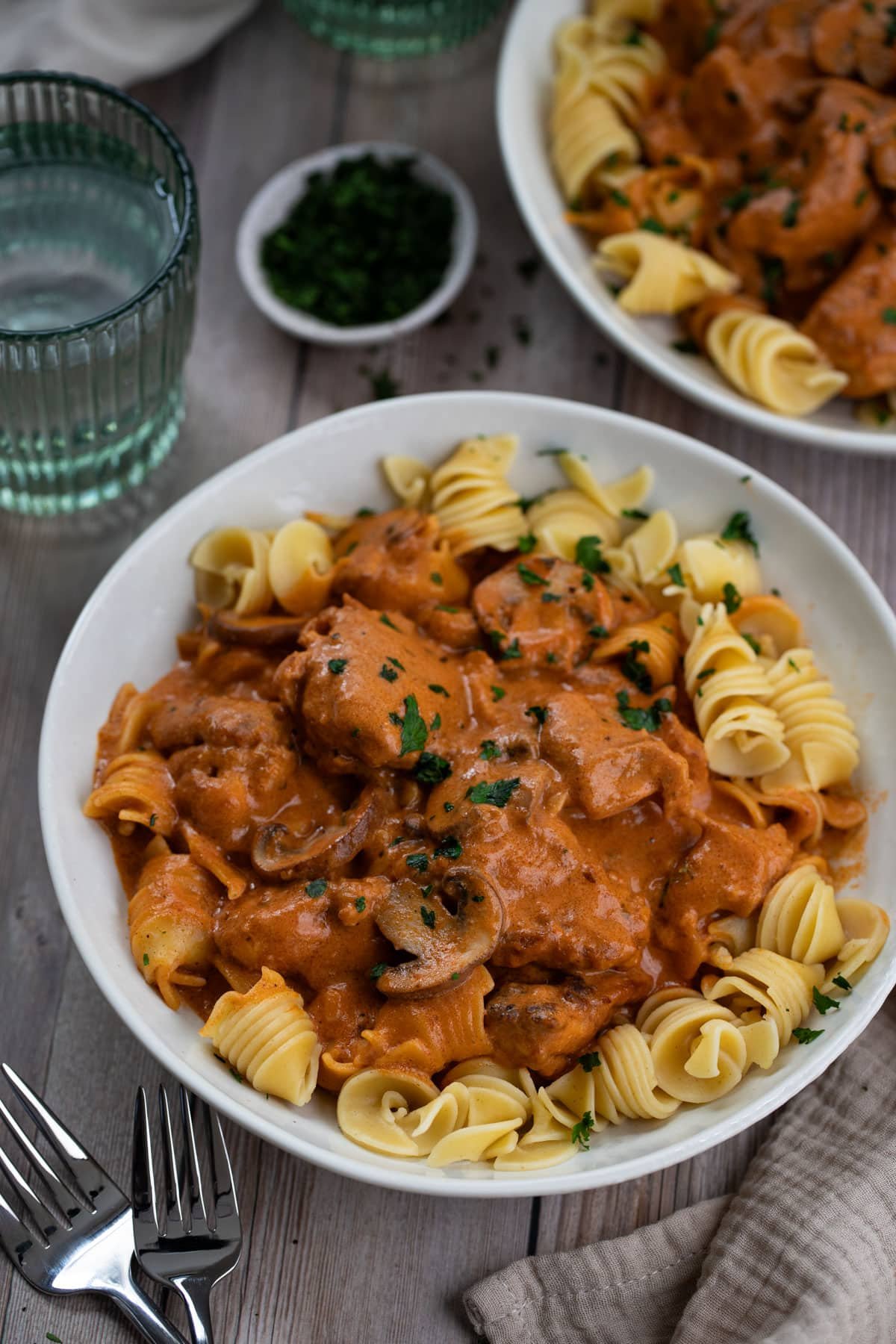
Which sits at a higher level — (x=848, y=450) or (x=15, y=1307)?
(x=848, y=450)

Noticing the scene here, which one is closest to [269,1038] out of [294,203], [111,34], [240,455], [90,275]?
[240,455]

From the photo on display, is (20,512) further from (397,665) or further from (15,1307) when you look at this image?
(15,1307)

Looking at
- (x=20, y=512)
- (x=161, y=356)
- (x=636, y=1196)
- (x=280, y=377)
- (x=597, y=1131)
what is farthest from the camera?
(x=280, y=377)

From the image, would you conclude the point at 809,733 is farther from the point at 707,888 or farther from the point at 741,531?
the point at 741,531

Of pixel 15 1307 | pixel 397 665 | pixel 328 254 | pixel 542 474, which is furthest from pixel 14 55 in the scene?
pixel 15 1307

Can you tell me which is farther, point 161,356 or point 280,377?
point 280,377

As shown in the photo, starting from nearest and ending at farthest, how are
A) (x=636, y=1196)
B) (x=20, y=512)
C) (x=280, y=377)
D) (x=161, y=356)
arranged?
(x=636, y=1196) → (x=161, y=356) → (x=20, y=512) → (x=280, y=377)

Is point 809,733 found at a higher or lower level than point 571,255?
lower

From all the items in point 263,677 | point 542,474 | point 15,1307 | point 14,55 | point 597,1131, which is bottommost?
point 15,1307

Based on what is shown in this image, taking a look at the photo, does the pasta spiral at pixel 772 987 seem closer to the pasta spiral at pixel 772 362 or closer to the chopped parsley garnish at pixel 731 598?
the chopped parsley garnish at pixel 731 598
